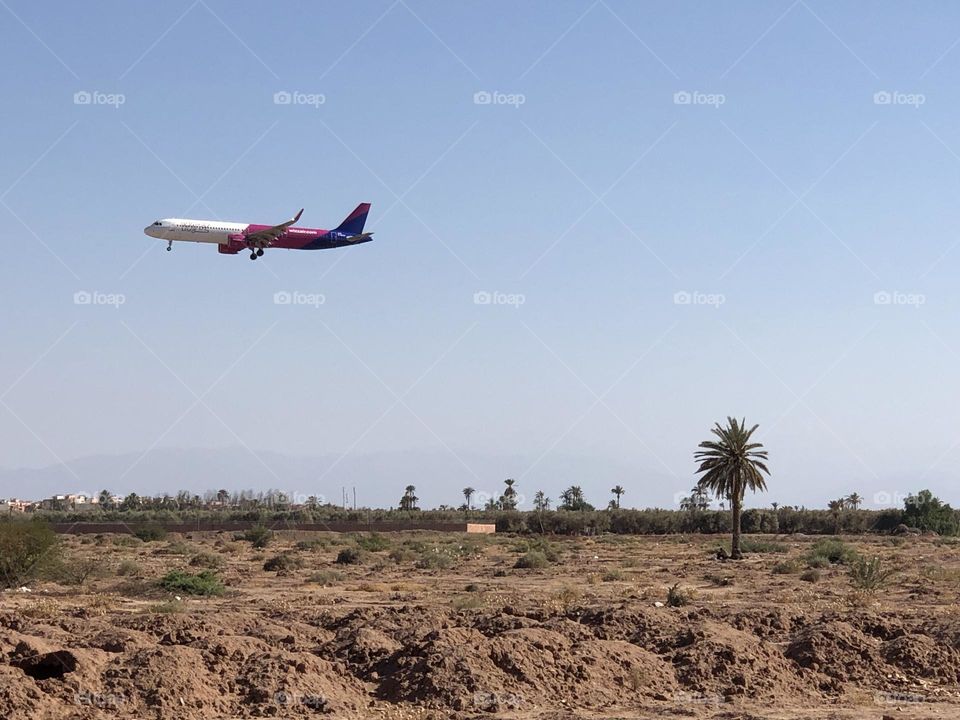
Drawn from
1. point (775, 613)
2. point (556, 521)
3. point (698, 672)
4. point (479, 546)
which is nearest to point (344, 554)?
point (479, 546)

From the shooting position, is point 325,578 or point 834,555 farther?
point 834,555

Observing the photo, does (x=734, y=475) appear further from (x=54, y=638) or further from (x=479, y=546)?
(x=54, y=638)

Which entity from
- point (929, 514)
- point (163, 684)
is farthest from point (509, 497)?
point (163, 684)

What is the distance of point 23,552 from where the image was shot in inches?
1507

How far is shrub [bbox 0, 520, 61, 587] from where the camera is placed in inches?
1492

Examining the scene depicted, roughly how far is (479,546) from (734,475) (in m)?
19.5

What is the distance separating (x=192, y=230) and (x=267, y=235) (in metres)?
4.21

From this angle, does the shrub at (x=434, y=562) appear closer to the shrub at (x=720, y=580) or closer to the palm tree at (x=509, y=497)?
the shrub at (x=720, y=580)

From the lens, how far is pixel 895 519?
110 metres

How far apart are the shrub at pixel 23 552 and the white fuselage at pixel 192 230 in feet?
87.1

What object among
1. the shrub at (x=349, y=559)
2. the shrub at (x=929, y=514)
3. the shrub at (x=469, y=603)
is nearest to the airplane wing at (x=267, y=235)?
the shrub at (x=349, y=559)

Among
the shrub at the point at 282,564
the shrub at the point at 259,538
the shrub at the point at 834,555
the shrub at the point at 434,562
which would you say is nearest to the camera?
the shrub at the point at 282,564

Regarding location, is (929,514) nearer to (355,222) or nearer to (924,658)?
(355,222)

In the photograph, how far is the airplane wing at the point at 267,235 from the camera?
6247 centimetres
